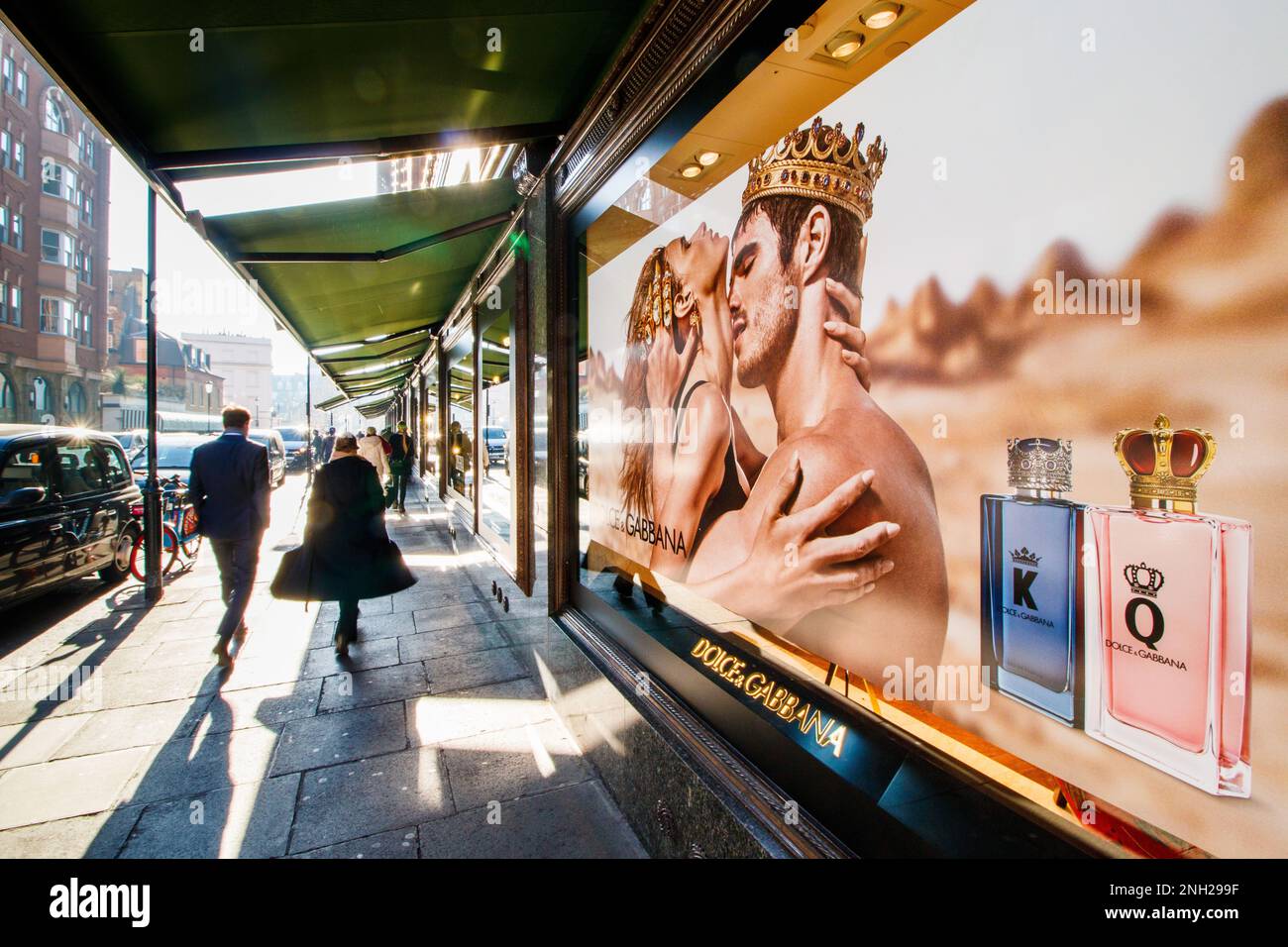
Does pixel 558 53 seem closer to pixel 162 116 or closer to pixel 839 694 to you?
pixel 162 116

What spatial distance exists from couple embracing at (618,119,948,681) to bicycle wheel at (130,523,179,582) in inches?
307

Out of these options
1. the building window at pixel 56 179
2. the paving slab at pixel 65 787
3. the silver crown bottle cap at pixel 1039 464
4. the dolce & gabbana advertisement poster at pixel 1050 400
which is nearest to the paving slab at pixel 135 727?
the paving slab at pixel 65 787

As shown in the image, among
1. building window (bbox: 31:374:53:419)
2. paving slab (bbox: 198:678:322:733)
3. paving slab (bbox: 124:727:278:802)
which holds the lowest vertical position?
paving slab (bbox: 124:727:278:802)

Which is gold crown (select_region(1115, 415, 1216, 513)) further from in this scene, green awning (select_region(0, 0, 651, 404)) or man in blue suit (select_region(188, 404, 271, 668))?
man in blue suit (select_region(188, 404, 271, 668))

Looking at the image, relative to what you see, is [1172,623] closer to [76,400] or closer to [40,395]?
[40,395]

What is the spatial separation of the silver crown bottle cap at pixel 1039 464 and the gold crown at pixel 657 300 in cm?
180

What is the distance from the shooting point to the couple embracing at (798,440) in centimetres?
181

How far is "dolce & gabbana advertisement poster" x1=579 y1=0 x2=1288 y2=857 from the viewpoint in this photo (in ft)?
3.55

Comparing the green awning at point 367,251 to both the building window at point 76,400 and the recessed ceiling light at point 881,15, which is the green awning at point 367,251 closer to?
the recessed ceiling light at point 881,15

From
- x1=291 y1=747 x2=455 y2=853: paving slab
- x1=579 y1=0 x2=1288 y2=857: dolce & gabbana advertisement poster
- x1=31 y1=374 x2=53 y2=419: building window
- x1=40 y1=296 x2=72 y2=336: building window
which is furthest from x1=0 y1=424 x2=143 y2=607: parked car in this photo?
x1=40 y1=296 x2=72 y2=336: building window

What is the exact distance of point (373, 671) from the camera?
503 cm
